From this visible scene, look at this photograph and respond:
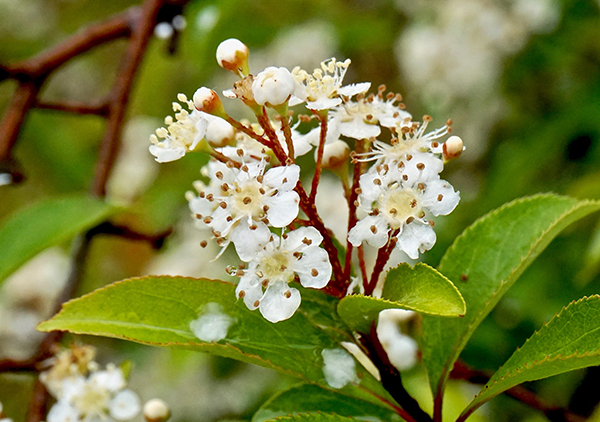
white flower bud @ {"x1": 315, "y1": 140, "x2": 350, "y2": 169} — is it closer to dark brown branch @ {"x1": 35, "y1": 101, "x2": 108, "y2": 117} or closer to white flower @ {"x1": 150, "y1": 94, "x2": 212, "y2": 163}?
white flower @ {"x1": 150, "y1": 94, "x2": 212, "y2": 163}

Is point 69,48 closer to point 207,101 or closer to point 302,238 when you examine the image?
point 207,101

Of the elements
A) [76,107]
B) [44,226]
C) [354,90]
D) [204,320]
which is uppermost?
[354,90]

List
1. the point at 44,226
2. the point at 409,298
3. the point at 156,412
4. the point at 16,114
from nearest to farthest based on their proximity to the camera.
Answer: the point at 409,298 < the point at 156,412 < the point at 44,226 < the point at 16,114

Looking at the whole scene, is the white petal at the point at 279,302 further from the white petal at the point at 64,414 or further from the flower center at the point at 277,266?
the white petal at the point at 64,414

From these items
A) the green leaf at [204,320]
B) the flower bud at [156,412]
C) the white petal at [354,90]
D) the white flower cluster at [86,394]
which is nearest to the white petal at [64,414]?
the white flower cluster at [86,394]

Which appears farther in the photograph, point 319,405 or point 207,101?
point 319,405

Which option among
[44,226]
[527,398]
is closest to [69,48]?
[44,226]

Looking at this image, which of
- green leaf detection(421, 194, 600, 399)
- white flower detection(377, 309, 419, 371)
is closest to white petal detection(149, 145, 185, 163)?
green leaf detection(421, 194, 600, 399)
